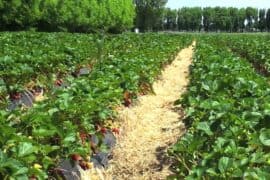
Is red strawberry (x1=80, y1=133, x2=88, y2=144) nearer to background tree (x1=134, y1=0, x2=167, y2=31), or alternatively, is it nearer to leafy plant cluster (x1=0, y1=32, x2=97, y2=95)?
leafy plant cluster (x1=0, y1=32, x2=97, y2=95)

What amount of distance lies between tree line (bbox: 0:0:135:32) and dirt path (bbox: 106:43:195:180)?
65.2 feet

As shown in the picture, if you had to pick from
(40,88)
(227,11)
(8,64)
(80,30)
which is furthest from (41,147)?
(227,11)

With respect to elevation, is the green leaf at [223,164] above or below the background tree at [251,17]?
above

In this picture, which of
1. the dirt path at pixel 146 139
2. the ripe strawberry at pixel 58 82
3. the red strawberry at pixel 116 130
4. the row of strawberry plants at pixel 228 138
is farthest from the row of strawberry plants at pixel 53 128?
the ripe strawberry at pixel 58 82

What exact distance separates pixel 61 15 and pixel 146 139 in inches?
1349

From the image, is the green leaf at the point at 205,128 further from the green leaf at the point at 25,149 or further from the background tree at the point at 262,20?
the background tree at the point at 262,20

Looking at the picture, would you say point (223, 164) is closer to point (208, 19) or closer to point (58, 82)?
point (58, 82)

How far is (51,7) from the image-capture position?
127 feet

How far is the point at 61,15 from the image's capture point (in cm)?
4047

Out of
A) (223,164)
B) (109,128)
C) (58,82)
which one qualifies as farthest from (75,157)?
(58,82)

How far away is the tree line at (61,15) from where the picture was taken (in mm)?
34594

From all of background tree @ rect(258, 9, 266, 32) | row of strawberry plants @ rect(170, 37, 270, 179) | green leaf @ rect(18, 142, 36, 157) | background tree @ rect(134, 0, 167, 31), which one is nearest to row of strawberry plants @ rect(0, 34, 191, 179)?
green leaf @ rect(18, 142, 36, 157)

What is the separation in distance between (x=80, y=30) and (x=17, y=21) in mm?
12340

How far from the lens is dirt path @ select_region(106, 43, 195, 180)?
5727 millimetres
